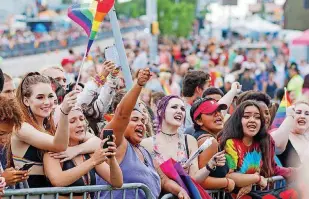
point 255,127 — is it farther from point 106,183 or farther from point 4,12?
point 4,12

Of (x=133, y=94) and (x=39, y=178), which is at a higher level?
(x=133, y=94)

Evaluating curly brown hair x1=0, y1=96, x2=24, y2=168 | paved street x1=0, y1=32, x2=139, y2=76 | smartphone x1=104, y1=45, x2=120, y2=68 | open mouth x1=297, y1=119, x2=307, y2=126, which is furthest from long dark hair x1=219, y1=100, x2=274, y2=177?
paved street x1=0, y1=32, x2=139, y2=76

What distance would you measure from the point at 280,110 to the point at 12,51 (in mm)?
32353

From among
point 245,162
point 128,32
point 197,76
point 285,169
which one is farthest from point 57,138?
point 128,32

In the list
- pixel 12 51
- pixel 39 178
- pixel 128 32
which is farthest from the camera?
pixel 128 32

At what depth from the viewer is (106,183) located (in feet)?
24.6

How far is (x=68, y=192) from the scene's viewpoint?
23.2ft

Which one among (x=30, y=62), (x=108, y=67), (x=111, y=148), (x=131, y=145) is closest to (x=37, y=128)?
(x=111, y=148)

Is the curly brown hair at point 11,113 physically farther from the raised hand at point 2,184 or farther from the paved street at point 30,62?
the paved street at point 30,62

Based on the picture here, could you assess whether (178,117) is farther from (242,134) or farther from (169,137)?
(242,134)

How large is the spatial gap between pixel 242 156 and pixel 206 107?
0.57 metres

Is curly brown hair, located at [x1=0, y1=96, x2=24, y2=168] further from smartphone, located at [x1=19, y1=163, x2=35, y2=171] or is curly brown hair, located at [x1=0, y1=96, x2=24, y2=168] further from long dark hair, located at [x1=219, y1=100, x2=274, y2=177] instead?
long dark hair, located at [x1=219, y1=100, x2=274, y2=177]

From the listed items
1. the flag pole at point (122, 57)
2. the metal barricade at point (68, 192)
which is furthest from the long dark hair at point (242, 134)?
the metal barricade at point (68, 192)

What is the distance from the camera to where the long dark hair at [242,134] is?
900 cm
